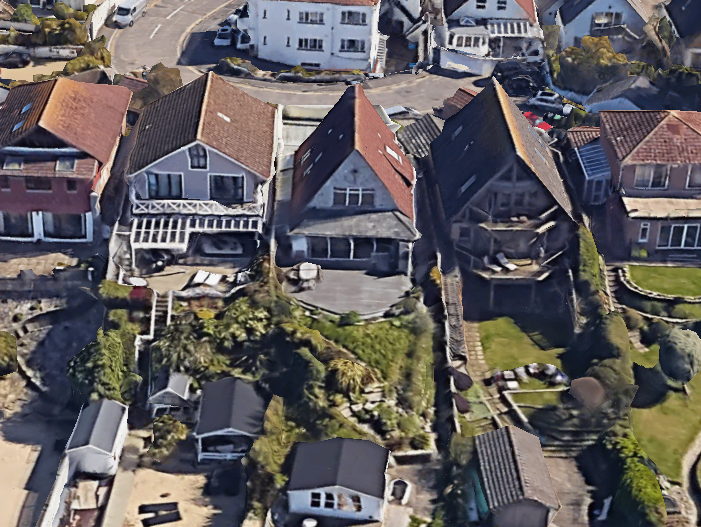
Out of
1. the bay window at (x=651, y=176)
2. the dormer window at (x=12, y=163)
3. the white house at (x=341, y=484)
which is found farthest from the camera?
the bay window at (x=651, y=176)

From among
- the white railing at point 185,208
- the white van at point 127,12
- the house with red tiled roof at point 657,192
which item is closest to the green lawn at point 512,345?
the house with red tiled roof at point 657,192

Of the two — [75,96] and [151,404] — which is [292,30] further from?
[151,404]

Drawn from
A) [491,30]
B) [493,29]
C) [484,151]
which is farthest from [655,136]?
[493,29]

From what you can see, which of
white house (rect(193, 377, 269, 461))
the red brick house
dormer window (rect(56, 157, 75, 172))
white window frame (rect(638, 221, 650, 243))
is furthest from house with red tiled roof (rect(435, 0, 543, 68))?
white house (rect(193, 377, 269, 461))

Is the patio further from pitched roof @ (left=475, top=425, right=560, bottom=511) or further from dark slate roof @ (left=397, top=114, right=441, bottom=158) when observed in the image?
dark slate roof @ (left=397, top=114, right=441, bottom=158)

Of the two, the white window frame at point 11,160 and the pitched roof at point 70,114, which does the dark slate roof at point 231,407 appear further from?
the white window frame at point 11,160
